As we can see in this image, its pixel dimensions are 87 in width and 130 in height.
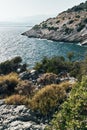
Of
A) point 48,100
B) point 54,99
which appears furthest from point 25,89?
point 54,99

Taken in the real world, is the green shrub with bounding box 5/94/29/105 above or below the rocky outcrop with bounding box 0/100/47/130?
above

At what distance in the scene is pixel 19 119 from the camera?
44969 mm

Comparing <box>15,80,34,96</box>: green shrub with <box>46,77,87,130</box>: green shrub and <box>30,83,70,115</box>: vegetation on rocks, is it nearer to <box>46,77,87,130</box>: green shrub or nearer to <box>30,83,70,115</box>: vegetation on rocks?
<box>30,83,70,115</box>: vegetation on rocks

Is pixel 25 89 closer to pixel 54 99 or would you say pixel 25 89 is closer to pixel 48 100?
pixel 48 100

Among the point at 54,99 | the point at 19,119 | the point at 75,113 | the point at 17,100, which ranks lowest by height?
the point at 19,119

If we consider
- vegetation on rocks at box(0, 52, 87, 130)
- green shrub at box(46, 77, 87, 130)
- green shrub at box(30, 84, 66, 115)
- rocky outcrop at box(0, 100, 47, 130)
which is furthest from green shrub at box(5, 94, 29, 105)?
green shrub at box(46, 77, 87, 130)

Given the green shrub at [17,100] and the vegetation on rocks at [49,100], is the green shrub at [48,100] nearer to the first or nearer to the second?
the vegetation on rocks at [49,100]

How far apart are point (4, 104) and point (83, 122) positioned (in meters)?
19.8

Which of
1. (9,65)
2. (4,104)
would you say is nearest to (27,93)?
(4,104)

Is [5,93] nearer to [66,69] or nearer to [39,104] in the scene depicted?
[39,104]

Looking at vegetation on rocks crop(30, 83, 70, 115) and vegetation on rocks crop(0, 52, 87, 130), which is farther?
vegetation on rocks crop(30, 83, 70, 115)

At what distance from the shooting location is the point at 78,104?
3488 cm

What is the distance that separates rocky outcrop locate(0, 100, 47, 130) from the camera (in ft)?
140

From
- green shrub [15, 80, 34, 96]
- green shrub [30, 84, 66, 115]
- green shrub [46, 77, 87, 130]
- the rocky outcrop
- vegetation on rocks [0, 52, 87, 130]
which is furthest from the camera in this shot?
green shrub [15, 80, 34, 96]
